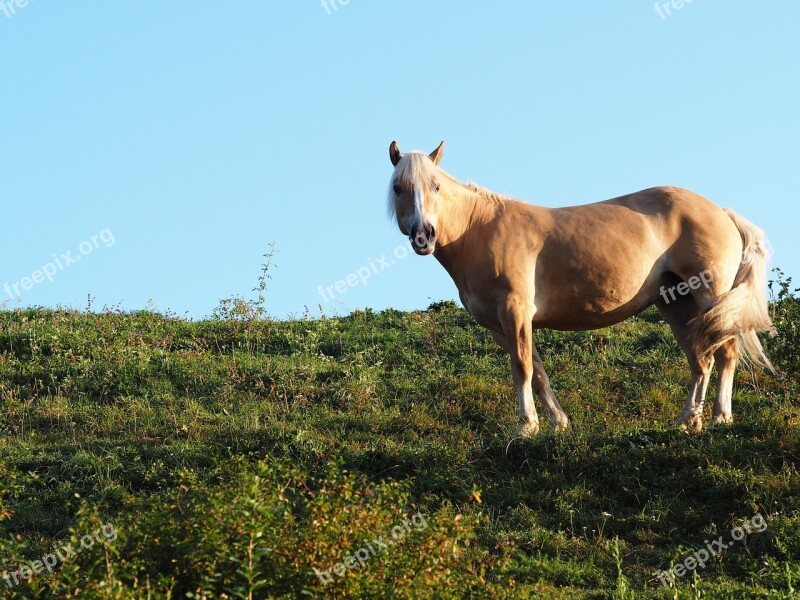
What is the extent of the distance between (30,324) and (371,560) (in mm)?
9952

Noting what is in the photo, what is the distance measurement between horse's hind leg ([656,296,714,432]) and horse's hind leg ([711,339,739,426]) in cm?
11

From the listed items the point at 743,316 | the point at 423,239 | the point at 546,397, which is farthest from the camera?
the point at 546,397

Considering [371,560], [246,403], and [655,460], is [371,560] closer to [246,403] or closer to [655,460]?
[655,460]

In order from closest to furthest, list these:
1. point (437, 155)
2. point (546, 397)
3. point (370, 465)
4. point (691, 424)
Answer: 1. point (370, 465)
2. point (691, 424)
3. point (546, 397)
4. point (437, 155)

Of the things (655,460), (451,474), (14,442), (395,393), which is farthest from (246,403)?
(655,460)

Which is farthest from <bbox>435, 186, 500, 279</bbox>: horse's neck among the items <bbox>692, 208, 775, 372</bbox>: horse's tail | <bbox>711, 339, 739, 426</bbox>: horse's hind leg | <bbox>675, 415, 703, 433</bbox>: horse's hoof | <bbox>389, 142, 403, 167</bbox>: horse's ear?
<bbox>711, 339, 739, 426</bbox>: horse's hind leg

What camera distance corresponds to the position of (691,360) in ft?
31.0

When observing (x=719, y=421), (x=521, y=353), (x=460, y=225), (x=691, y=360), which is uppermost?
(x=460, y=225)

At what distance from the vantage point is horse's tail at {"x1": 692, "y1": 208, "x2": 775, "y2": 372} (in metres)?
9.00

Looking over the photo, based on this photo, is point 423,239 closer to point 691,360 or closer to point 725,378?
point 691,360

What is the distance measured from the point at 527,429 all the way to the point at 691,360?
2.02m

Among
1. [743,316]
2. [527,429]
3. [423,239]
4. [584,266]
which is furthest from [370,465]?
[743,316]

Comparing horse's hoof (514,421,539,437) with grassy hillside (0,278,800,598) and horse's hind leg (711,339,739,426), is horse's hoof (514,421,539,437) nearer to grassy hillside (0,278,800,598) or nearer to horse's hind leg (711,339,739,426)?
grassy hillside (0,278,800,598)

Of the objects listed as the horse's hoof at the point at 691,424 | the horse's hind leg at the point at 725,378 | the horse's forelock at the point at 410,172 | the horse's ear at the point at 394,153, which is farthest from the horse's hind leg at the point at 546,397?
the horse's ear at the point at 394,153
